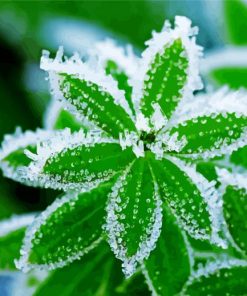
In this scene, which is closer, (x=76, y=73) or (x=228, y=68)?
(x=76, y=73)

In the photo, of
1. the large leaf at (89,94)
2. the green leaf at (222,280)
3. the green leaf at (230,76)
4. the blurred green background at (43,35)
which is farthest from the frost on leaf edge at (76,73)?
the blurred green background at (43,35)

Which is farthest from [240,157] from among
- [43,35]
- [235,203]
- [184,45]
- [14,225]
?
[43,35]

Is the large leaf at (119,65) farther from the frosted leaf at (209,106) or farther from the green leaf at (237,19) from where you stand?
the green leaf at (237,19)

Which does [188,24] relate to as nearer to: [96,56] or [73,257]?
[96,56]

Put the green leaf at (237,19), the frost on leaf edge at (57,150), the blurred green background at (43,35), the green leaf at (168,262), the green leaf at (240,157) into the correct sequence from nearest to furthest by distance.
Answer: the frost on leaf edge at (57,150) → the green leaf at (168,262) → the green leaf at (240,157) → the green leaf at (237,19) → the blurred green background at (43,35)

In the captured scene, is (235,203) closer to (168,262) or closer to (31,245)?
(168,262)

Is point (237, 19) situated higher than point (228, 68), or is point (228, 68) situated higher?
point (237, 19)
